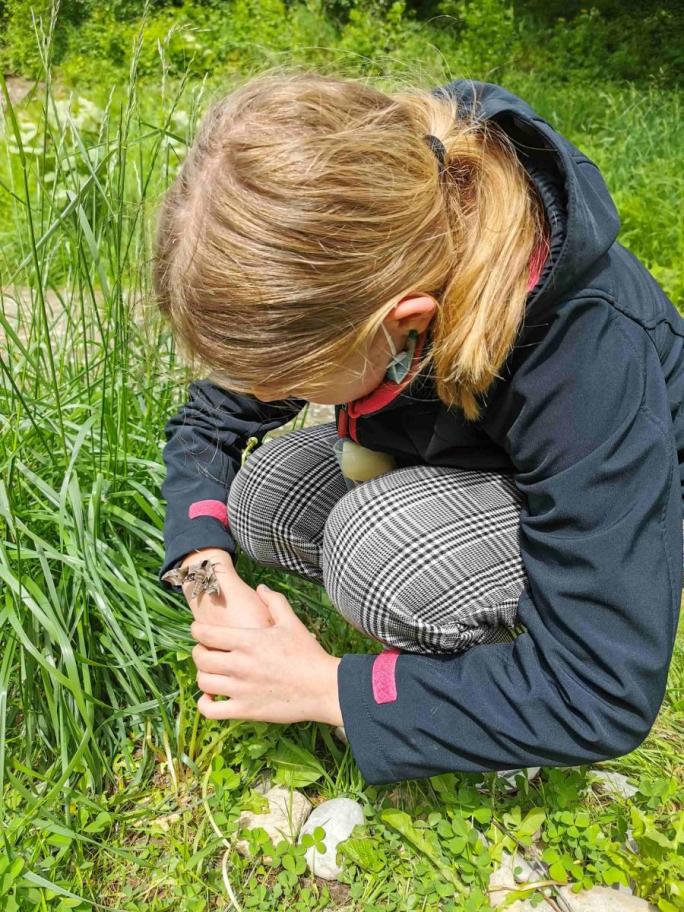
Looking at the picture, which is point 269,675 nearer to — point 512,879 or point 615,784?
point 512,879

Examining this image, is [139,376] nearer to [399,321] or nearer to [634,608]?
[399,321]

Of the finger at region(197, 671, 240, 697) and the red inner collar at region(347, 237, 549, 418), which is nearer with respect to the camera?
the red inner collar at region(347, 237, 549, 418)

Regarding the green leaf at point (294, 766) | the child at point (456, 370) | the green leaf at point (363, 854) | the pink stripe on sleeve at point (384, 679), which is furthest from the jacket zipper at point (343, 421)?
the green leaf at point (363, 854)

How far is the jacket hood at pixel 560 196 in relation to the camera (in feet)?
3.10

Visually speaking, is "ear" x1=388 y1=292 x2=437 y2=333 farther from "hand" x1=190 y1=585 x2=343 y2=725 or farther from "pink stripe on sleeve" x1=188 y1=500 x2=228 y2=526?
"pink stripe on sleeve" x1=188 y1=500 x2=228 y2=526

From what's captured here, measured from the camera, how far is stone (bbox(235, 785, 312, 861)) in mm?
1278

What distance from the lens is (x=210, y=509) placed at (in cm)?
148

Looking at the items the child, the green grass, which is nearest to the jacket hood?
the child

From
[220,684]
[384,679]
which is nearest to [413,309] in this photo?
[384,679]

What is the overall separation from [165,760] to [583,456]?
0.90 m

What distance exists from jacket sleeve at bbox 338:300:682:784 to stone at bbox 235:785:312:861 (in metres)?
0.32

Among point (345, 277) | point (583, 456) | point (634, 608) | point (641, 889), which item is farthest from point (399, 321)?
point (641, 889)

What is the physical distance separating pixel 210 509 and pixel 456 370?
63cm

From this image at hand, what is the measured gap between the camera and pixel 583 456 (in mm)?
970
